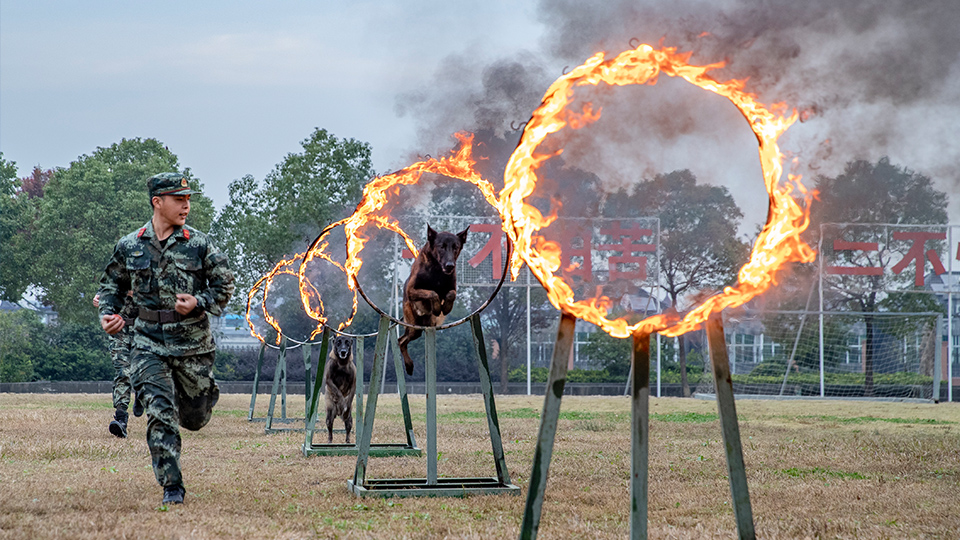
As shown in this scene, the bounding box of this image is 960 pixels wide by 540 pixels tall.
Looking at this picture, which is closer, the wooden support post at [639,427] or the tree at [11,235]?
the wooden support post at [639,427]

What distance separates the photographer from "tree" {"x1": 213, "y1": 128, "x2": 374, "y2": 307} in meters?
35.4

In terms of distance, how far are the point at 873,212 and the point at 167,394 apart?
31706 millimetres

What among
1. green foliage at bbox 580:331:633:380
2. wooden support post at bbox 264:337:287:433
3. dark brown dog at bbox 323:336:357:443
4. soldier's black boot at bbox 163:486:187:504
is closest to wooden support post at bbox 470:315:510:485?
soldier's black boot at bbox 163:486:187:504

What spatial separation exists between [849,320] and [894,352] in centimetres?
177

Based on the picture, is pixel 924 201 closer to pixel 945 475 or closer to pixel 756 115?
pixel 945 475

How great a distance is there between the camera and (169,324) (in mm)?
6625

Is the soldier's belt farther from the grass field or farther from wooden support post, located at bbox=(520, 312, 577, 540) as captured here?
wooden support post, located at bbox=(520, 312, 577, 540)

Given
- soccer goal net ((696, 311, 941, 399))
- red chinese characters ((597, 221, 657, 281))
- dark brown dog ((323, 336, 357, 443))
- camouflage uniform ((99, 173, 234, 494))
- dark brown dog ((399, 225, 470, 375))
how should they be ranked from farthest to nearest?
1. soccer goal net ((696, 311, 941, 399))
2. red chinese characters ((597, 221, 657, 281))
3. dark brown dog ((323, 336, 357, 443))
4. dark brown dog ((399, 225, 470, 375))
5. camouflage uniform ((99, 173, 234, 494))

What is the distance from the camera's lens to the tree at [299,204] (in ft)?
116

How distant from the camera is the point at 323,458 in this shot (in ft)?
33.6

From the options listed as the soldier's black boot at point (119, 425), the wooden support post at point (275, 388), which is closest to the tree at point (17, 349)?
the wooden support post at point (275, 388)

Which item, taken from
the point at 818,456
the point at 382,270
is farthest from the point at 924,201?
the point at 818,456

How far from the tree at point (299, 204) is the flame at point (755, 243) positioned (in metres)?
30.5

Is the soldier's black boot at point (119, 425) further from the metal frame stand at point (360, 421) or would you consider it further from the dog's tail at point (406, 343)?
the dog's tail at point (406, 343)
